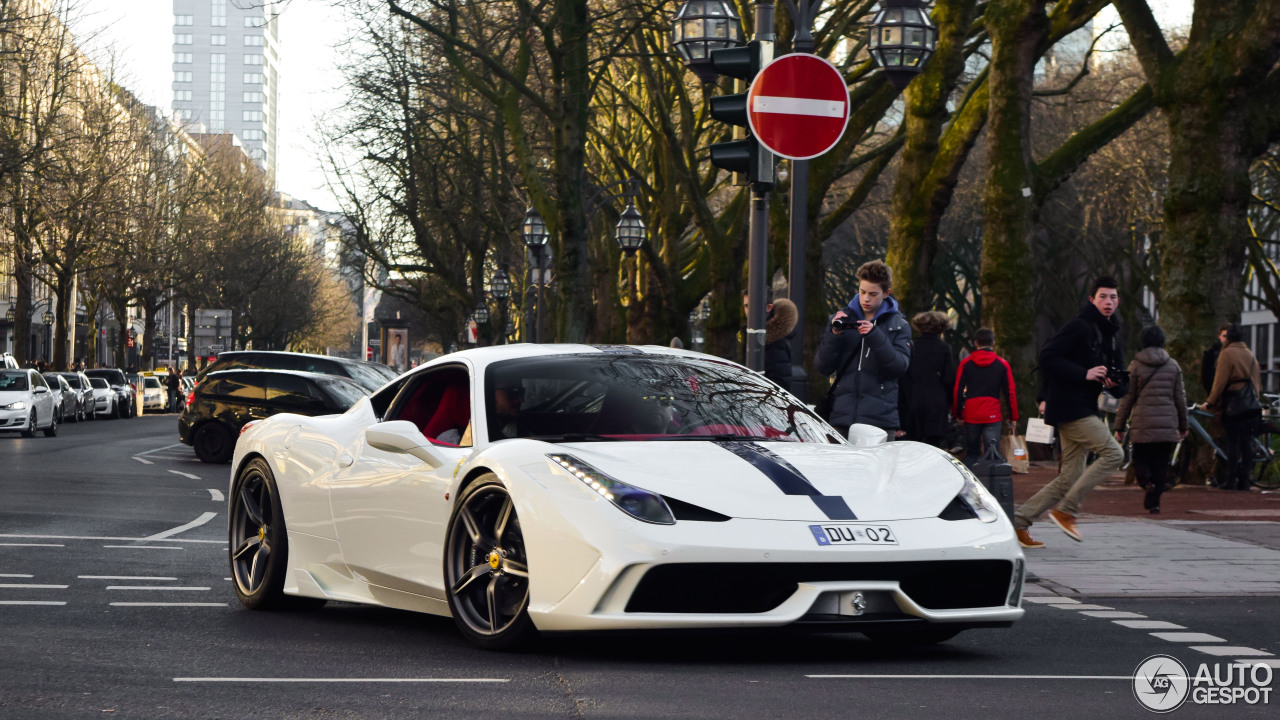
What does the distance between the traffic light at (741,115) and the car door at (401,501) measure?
14.4 ft

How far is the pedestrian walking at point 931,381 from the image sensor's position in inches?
497

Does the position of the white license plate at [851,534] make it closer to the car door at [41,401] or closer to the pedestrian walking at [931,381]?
the pedestrian walking at [931,381]

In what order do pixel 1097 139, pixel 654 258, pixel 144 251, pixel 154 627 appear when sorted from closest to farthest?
1. pixel 154 627
2. pixel 1097 139
3. pixel 654 258
4. pixel 144 251

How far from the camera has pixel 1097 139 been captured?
2353 centimetres

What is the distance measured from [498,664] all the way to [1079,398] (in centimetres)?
644

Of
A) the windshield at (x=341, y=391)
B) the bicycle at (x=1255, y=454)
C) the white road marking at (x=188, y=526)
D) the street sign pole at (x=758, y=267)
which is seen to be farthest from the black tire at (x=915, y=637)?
the windshield at (x=341, y=391)

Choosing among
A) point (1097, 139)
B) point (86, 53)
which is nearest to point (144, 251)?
point (86, 53)

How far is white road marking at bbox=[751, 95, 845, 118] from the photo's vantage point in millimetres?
11328

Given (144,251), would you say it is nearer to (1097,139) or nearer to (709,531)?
(1097,139)

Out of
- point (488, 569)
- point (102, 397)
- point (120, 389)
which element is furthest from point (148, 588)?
point (120, 389)

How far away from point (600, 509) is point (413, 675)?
88 centimetres

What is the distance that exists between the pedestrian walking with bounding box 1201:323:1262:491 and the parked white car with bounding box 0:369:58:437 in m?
23.7

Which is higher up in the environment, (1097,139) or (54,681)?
(1097,139)

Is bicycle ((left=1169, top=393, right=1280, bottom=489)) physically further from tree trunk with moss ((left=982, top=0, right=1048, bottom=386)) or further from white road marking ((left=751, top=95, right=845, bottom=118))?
white road marking ((left=751, top=95, right=845, bottom=118))
